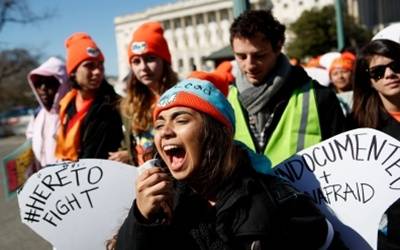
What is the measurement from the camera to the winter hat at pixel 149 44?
3.21 m

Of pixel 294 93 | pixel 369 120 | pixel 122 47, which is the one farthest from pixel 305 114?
pixel 122 47

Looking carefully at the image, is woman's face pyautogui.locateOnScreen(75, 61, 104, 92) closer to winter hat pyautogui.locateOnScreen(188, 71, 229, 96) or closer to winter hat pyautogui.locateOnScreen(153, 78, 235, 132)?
winter hat pyautogui.locateOnScreen(188, 71, 229, 96)

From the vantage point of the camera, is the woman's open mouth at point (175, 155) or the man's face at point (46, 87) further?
the man's face at point (46, 87)

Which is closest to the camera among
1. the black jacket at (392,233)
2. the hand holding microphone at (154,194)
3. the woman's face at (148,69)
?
the hand holding microphone at (154,194)

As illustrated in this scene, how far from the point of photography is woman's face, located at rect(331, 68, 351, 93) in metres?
5.54

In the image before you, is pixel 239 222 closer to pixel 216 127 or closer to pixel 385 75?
pixel 216 127

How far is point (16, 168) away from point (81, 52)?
0.82 m

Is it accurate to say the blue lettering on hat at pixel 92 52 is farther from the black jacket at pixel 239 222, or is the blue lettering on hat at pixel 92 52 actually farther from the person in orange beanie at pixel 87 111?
the black jacket at pixel 239 222

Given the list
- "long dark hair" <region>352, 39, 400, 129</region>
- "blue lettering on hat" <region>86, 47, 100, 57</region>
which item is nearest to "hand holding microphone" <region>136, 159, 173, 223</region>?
"long dark hair" <region>352, 39, 400, 129</region>

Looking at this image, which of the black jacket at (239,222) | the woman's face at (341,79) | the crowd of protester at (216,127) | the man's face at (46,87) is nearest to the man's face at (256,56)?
the crowd of protester at (216,127)

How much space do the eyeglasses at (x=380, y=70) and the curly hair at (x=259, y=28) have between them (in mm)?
419

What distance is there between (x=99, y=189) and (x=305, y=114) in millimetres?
974

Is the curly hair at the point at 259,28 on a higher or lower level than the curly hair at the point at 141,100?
higher

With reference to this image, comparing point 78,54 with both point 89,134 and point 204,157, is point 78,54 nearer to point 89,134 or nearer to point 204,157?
point 89,134
